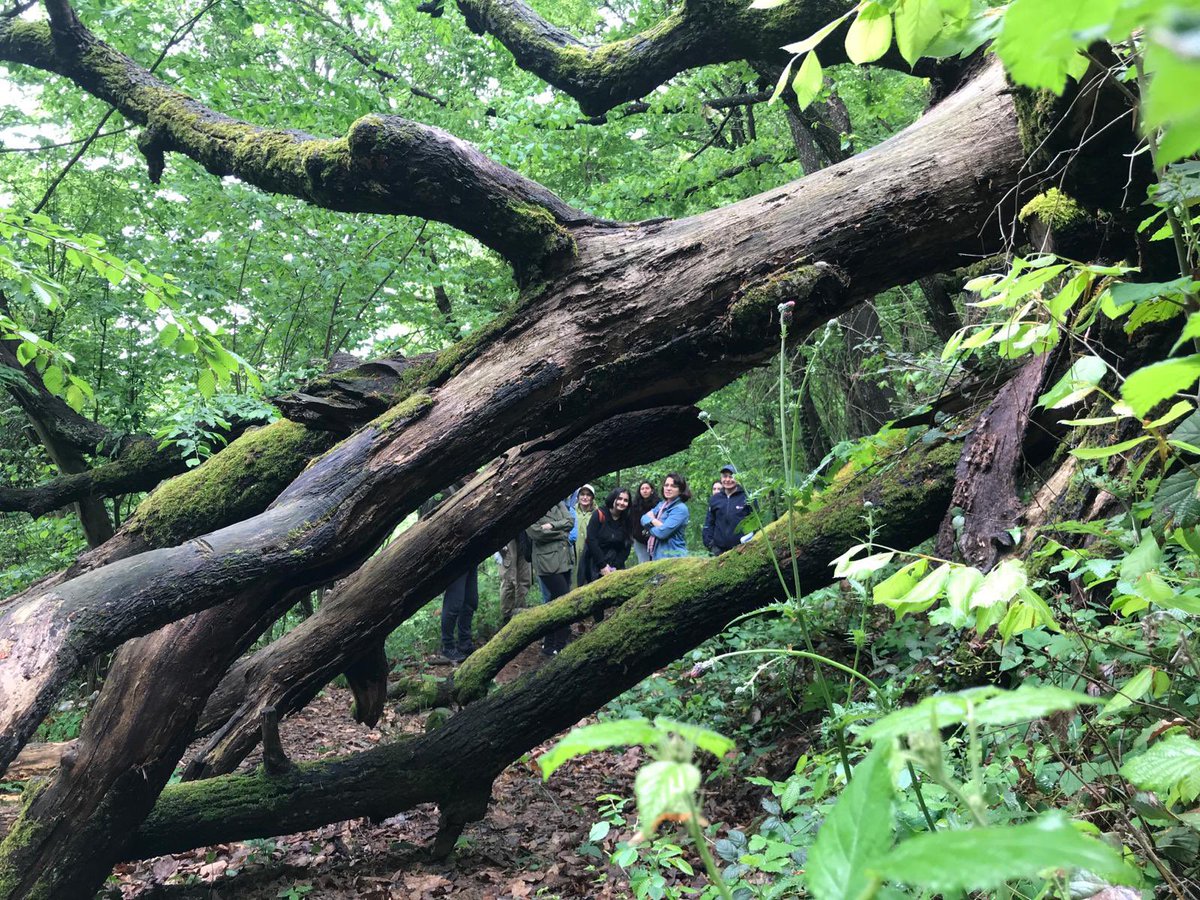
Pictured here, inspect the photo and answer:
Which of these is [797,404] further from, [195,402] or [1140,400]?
[195,402]

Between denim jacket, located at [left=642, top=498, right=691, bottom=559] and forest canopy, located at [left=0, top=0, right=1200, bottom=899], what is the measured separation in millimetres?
2615

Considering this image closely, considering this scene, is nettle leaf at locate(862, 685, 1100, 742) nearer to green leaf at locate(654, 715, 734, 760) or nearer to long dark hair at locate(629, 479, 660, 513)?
green leaf at locate(654, 715, 734, 760)

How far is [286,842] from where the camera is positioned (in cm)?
459

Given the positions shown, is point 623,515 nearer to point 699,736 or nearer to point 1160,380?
point 1160,380

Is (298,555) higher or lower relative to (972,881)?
lower

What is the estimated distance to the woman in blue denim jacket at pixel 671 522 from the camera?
8398 millimetres

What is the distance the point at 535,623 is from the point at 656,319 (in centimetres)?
278

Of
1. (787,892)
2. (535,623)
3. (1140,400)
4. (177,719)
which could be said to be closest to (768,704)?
(535,623)

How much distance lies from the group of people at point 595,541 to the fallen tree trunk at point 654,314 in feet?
15.9

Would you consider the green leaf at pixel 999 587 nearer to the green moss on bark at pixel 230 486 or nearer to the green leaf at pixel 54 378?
the green leaf at pixel 54 378

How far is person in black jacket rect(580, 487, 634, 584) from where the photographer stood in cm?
916

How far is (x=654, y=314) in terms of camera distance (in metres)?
3.50

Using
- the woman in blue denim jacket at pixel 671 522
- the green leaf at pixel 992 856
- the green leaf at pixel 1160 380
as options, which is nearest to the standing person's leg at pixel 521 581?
the woman in blue denim jacket at pixel 671 522

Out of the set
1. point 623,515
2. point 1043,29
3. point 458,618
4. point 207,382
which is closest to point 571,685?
point 207,382
